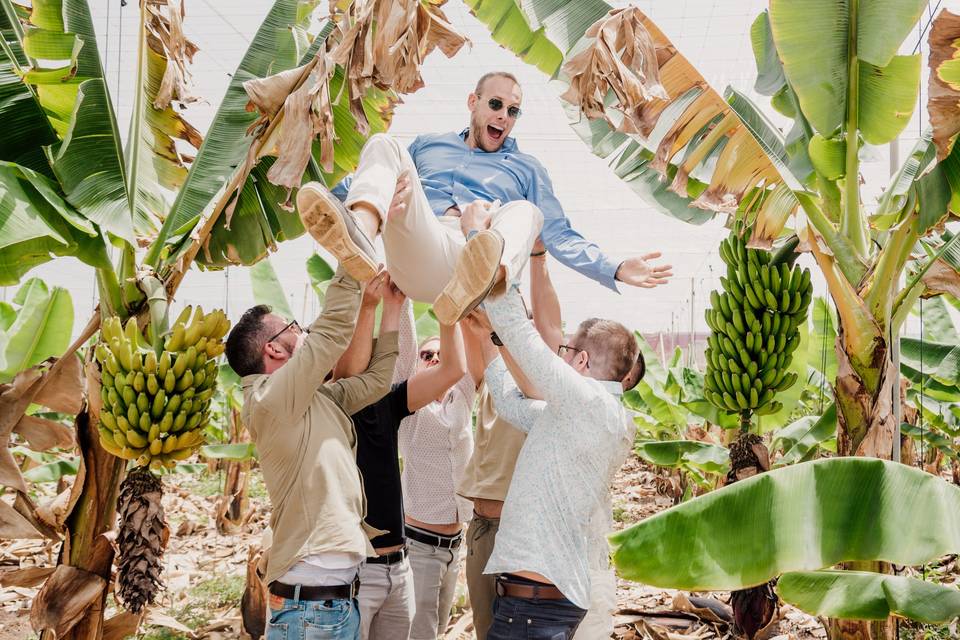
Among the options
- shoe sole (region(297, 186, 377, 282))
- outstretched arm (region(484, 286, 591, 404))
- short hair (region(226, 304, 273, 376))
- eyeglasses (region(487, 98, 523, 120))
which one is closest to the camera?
shoe sole (region(297, 186, 377, 282))

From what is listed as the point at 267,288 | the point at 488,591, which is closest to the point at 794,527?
the point at 488,591

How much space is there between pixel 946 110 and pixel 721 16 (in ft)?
11.3

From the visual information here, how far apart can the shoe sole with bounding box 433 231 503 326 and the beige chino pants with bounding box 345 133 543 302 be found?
14cm

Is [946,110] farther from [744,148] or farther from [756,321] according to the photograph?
[756,321]

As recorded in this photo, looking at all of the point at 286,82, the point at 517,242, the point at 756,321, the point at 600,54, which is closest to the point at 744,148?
the point at 756,321

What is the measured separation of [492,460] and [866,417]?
162 cm

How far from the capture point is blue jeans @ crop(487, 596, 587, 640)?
A: 2.42 metres

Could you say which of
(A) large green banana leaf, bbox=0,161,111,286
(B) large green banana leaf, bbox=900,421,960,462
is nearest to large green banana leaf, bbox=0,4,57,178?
(A) large green banana leaf, bbox=0,161,111,286

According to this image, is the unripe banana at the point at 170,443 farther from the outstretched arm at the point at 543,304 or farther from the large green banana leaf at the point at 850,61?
the large green banana leaf at the point at 850,61

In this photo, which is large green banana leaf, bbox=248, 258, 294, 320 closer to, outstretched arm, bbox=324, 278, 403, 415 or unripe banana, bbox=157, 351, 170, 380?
unripe banana, bbox=157, 351, 170, 380

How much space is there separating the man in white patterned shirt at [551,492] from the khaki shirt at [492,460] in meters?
0.93

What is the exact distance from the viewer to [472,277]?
2174 millimetres

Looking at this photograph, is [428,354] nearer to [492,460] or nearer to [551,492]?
[492,460]

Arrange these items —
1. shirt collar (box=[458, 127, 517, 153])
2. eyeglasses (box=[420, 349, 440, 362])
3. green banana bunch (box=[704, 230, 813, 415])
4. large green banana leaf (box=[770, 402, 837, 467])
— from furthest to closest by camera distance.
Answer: large green banana leaf (box=[770, 402, 837, 467]) → green banana bunch (box=[704, 230, 813, 415]) → eyeglasses (box=[420, 349, 440, 362]) → shirt collar (box=[458, 127, 517, 153])
